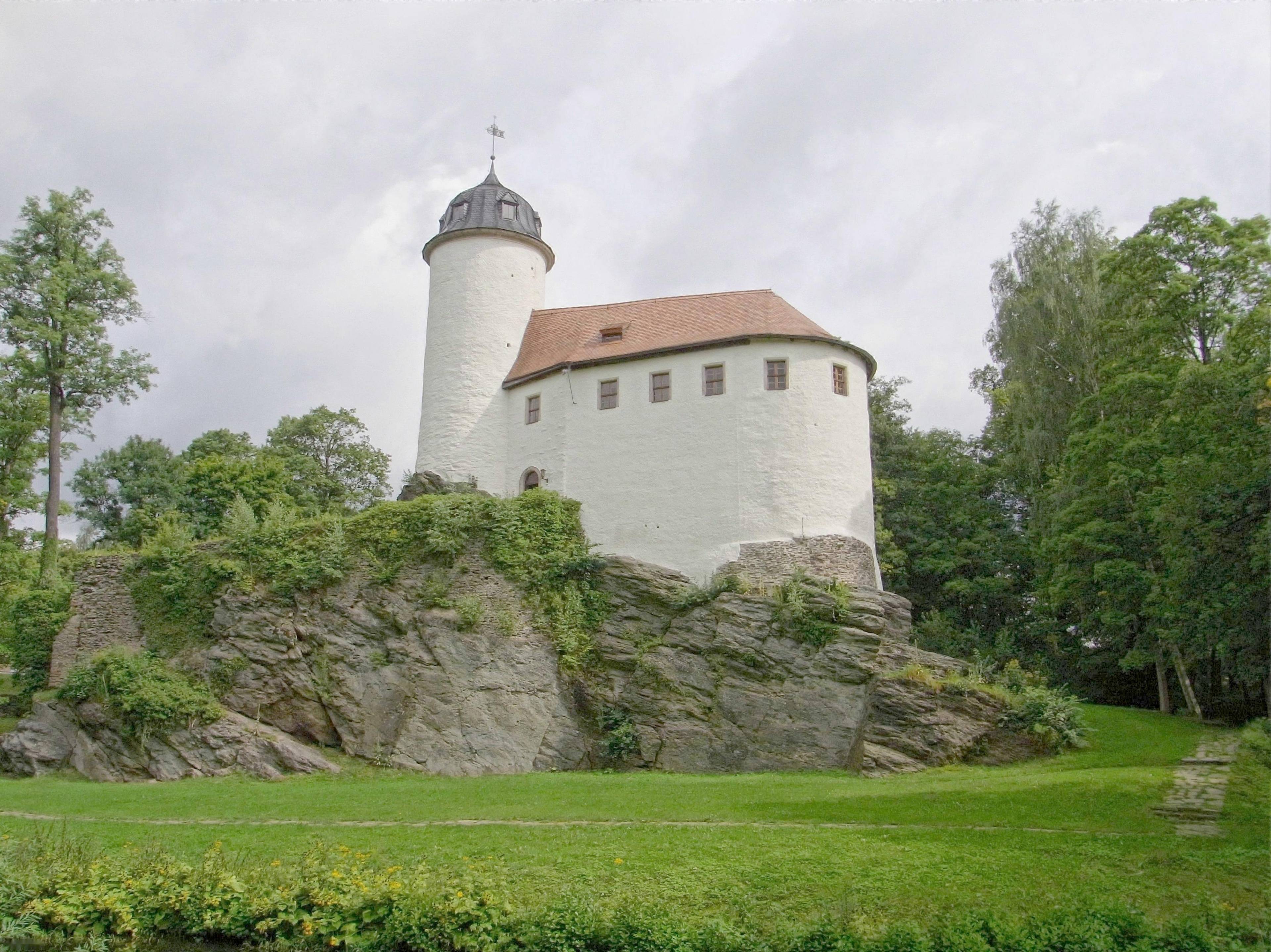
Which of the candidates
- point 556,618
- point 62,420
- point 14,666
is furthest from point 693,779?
point 62,420

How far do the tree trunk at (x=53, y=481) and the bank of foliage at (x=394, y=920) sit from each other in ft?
59.4

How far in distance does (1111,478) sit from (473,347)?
59.6 ft

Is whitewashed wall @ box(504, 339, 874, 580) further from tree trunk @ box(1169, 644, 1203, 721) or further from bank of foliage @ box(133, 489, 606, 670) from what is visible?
tree trunk @ box(1169, 644, 1203, 721)

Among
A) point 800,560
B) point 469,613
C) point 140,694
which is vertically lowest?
point 140,694

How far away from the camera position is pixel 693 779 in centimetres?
2130

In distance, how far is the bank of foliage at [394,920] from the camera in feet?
35.4

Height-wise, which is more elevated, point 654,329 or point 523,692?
point 654,329

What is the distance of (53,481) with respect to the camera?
31.2 m

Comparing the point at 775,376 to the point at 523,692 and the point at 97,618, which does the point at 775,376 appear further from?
the point at 97,618

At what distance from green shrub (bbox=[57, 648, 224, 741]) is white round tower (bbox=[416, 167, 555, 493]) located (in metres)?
9.52

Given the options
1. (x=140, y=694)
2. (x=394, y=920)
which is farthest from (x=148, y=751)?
(x=394, y=920)

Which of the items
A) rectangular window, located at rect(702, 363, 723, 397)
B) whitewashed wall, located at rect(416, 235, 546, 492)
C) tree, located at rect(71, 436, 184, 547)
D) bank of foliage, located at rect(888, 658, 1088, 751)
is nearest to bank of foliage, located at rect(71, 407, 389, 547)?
tree, located at rect(71, 436, 184, 547)

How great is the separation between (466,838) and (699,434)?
48.9ft

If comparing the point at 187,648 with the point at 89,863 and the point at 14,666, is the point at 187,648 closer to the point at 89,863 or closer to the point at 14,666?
the point at 14,666
